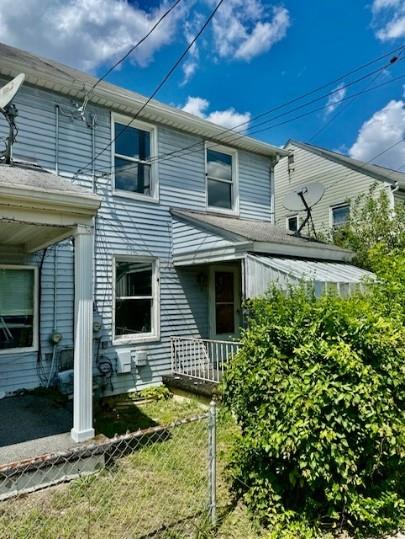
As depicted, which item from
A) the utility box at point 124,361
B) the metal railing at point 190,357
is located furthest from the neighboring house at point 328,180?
the utility box at point 124,361

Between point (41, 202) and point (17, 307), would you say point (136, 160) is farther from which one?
point (41, 202)

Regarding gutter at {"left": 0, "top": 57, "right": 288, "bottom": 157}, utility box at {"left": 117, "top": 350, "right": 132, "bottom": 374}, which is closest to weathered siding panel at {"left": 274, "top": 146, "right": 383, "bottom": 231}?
gutter at {"left": 0, "top": 57, "right": 288, "bottom": 157}

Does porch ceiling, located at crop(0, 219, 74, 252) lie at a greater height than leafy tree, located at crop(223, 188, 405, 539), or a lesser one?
greater

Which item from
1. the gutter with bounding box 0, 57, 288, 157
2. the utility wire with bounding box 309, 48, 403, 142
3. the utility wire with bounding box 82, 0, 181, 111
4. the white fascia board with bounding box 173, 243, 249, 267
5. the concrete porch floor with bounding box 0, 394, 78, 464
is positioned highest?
the utility wire with bounding box 309, 48, 403, 142

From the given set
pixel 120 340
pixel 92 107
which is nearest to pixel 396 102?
pixel 92 107

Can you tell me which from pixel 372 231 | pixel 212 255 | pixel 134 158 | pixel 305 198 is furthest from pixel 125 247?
pixel 372 231

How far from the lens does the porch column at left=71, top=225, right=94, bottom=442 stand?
4402mm

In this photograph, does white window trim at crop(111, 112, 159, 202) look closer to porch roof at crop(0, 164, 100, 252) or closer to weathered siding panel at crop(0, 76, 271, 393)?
weathered siding panel at crop(0, 76, 271, 393)

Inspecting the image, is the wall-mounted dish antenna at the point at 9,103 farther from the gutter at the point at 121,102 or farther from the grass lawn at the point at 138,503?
the grass lawn at the point at 138,503

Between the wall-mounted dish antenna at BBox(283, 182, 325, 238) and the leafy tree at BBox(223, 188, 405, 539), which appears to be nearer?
the leafy tree at BBox(223, 188, 405, 539)

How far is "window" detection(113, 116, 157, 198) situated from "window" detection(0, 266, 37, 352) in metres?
2.80

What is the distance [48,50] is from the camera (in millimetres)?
8977

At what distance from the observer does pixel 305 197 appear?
400 inches

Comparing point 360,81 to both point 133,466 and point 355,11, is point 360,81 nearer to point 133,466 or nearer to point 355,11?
point 355,11
